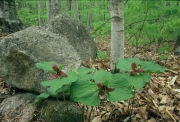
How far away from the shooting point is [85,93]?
4.15 ft

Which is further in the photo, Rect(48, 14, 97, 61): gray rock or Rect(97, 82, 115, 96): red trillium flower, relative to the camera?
Rect(48, 14, 97, 61): gray rock

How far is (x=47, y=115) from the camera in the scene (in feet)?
6.23

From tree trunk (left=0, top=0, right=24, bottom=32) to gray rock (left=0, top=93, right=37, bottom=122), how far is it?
173 inches

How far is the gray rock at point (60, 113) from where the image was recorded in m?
A: 1.84

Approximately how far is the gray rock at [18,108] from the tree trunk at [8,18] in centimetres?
439

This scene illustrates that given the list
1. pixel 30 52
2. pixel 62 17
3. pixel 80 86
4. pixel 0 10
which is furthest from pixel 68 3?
pixel 80 86

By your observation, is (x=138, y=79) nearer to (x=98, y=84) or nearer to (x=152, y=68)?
(x=152, y=68)

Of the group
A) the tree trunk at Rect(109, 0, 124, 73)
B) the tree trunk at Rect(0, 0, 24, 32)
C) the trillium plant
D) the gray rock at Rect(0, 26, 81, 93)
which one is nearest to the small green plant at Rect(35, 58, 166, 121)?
the trillium plant

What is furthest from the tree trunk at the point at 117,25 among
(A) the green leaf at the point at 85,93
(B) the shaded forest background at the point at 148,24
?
(A) the green leaf at the point at 85,93

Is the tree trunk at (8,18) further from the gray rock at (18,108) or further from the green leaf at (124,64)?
the green leaf at (124,64)

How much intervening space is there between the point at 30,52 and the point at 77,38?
1.73 meters

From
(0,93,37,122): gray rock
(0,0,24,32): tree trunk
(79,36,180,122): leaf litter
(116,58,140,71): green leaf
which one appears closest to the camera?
(116,58,140,71): green leaf

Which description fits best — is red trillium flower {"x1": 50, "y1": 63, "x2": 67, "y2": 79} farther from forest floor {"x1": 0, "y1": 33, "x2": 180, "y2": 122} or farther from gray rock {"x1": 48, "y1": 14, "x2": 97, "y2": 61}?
gray rock {"x1": 48, "y1": 14, "x2": 97, "y2": 61}

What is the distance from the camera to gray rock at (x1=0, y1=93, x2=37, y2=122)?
1972 millimetres
